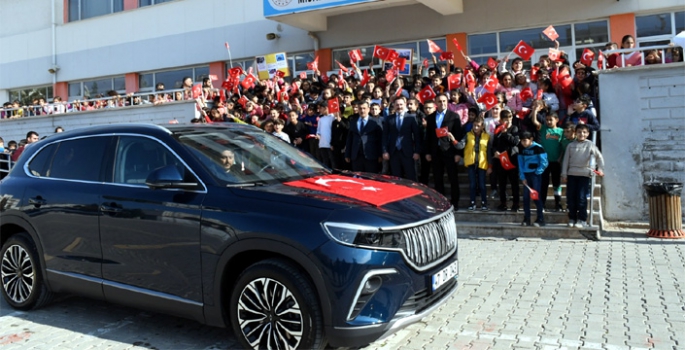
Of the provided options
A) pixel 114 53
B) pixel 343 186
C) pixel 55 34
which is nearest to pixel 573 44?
pixel 343 186

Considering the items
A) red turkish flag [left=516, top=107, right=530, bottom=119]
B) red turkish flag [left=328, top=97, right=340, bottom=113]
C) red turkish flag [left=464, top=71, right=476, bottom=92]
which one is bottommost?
red turkish flag [left=516, top=107, right=530, bottom=119]

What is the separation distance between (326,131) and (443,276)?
21.9ft

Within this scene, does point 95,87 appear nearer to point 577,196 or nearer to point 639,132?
point 577,196

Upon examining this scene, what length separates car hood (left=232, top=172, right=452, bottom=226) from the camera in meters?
3.79

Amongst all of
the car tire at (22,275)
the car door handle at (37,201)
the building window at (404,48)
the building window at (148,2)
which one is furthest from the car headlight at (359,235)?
the building window at (148,2)

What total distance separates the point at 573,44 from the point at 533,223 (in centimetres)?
800

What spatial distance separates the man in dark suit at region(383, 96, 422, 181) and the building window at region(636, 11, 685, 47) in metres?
7.90

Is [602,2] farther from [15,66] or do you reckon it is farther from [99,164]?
[15,66]

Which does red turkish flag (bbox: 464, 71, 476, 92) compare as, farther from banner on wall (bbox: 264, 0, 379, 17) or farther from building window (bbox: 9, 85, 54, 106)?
building window (bbox: 9, 85, 54, 106)

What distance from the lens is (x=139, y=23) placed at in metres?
21.3

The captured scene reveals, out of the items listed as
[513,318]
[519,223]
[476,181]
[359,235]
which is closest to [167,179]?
[359,235]

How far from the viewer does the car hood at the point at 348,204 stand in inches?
149

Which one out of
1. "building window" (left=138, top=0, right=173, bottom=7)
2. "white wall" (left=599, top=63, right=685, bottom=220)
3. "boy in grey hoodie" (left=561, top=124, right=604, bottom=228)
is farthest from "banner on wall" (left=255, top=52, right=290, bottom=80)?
"building window" (left=138, top=0, right=173, bottom=7)

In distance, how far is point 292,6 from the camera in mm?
15117
